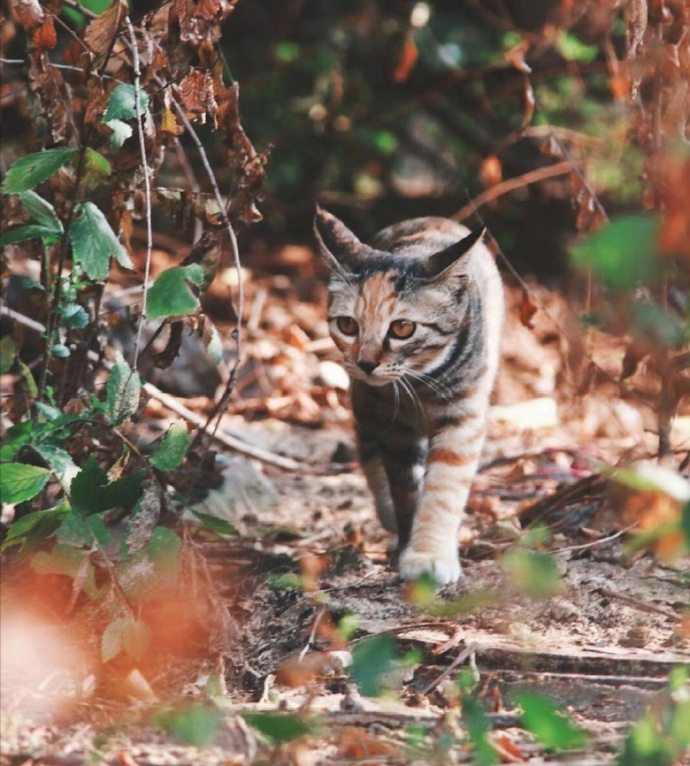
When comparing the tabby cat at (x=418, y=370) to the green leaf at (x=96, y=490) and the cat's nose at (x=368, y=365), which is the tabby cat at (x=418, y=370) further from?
the green leaf at (x=96, y=490)

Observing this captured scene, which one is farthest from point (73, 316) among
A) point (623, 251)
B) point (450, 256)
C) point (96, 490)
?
point (623, 251)

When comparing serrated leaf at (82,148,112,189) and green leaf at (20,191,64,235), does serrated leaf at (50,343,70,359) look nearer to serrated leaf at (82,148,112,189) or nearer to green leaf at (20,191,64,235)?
green leaf at (20,191,64,235)

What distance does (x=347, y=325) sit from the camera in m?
3.68

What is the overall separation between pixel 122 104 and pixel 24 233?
0.46m

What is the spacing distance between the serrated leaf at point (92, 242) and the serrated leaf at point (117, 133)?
0.18 m

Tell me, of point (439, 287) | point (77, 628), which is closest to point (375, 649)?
point (77, 628)

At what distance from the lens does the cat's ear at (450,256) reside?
136 inches

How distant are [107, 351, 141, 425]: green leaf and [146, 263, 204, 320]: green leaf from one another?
0.19 meters

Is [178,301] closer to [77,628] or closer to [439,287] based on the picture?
[77,628]

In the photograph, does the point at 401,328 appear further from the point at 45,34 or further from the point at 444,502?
the point at 45,34

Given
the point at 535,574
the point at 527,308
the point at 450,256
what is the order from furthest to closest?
the point at 527,308
the point at 450,256
the point at 535,574

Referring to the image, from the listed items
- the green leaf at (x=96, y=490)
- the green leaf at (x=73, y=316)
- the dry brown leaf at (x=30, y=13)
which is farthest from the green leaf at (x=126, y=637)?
the dry brown leaf at (x=30, y=13)

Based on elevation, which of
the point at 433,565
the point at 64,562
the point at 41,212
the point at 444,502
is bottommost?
the point at 433,565

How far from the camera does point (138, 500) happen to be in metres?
2.78
